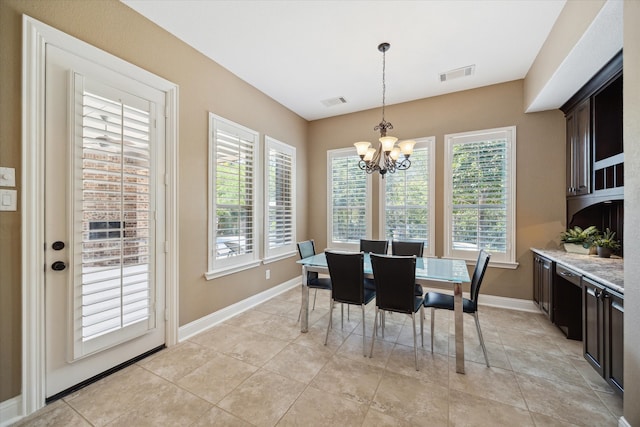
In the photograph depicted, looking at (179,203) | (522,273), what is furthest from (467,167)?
(179,203)

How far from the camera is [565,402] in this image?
1.85 metres

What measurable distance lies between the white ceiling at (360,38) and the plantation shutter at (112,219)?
3.45 feet

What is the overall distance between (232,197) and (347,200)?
211cm

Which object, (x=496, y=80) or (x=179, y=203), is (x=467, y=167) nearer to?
(x=496, y=80)

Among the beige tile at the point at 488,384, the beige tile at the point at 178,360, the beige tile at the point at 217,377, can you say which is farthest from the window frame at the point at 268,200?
the beige tile at the point at 488,384

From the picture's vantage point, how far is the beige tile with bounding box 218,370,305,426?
5.72 ft

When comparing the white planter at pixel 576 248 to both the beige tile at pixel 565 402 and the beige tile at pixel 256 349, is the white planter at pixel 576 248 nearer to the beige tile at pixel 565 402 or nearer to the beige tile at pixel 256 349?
the beige tile at pixel 565 402

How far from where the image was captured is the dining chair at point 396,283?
2.23m

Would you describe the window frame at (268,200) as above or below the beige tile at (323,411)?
above

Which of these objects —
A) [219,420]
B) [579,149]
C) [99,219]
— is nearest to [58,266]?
[99,219]

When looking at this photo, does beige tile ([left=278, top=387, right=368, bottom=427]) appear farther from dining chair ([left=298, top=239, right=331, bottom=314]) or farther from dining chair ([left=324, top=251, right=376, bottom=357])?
dining chair ([left=298, top=239, right=331, bottom=314])

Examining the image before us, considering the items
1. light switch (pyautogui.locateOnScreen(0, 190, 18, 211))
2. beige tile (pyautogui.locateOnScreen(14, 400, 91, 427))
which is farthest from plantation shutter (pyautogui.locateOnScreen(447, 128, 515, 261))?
light switch (pyautogui.locateOnScreen(0, 190, 18, 211))

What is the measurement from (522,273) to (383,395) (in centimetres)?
288

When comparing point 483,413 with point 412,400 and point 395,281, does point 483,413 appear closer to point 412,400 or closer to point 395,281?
point 412,400
